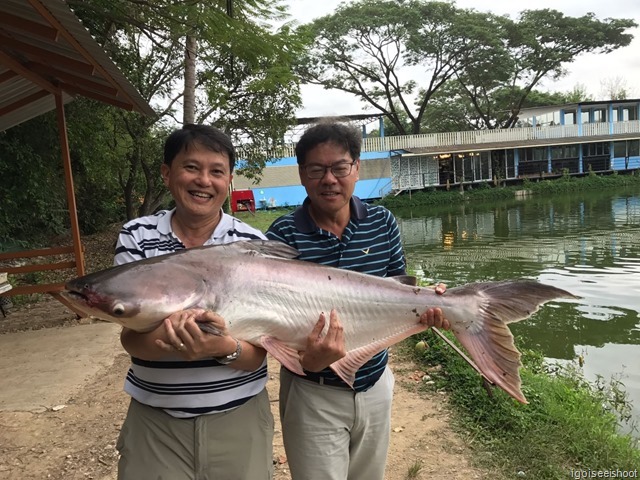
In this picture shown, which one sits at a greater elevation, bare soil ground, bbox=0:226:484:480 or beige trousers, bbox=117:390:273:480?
beige trousers, bbox=117:390:273:480

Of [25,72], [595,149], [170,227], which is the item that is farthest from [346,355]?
[595,149]

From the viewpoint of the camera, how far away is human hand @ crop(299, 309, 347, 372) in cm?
214

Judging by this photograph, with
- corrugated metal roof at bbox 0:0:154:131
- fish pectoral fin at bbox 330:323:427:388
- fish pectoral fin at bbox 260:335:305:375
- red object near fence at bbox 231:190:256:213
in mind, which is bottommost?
fish pectoral fin at bbox 330:323:427:388

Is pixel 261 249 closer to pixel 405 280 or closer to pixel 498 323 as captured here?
pixel 405 280

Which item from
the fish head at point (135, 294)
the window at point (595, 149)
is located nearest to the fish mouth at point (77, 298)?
the fish head at point (135, 294)

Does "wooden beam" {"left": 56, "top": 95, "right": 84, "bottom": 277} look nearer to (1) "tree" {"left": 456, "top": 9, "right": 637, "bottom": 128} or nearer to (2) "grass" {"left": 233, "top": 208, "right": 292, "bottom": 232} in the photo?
(2) "grass" {"left": 233, "top": 208, "right": 292, "bottom": 232}

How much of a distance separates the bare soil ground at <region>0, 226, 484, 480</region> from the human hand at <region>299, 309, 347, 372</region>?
208 cm

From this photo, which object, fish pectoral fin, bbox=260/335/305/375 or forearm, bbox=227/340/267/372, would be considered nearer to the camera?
forearm, bbox=227/340/267/372

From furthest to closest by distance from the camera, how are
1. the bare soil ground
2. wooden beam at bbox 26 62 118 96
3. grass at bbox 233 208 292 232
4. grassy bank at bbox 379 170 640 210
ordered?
grassy bank at bbox 379 170 640 210 < grass at bbox 233 208 292 232 < wooden beam at bbox 26 62 118 96 < the bare soil ground

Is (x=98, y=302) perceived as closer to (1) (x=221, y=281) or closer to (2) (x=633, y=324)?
(1) (x=221, y=281)

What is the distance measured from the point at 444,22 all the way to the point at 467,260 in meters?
25.1

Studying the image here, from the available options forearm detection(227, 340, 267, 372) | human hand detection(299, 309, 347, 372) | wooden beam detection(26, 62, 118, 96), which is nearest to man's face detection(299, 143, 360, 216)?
human hand detection(299, 309, 347, 372)

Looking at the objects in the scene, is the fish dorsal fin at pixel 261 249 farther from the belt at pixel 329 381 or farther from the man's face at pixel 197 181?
the belt at pixel 329 381

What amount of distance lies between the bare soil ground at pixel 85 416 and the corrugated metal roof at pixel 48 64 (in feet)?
11.3
